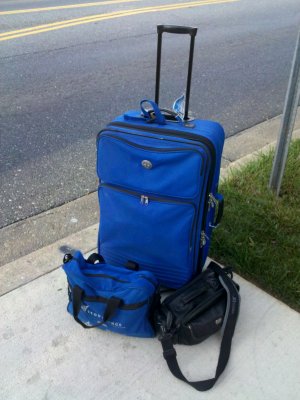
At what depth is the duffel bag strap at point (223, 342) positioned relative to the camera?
5.52ft

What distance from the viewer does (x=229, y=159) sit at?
11.0ft

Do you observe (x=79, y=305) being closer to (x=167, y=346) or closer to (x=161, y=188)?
(x=167, y=346)

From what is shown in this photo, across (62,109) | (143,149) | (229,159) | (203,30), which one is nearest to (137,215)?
(143,149)

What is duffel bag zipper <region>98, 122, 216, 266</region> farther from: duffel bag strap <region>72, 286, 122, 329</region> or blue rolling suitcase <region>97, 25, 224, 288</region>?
duffel bag strap <region>72, 286, 122, 329</region>

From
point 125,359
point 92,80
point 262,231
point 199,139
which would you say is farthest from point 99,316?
point 92,80

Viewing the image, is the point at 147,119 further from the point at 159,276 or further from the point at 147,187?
the point at 159,276

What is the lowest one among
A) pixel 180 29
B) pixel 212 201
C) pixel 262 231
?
pixel 262 231

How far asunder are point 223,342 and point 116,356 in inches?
17.6

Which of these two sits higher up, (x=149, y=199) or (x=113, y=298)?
(x=149, y=199)

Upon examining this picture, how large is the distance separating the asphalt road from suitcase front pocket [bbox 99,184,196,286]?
0.97 metres

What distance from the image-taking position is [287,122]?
2523mm

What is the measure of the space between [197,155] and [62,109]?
2810 millimetres

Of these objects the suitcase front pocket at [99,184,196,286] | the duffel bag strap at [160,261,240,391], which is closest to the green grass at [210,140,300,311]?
the duffel bag strap at [160,261,240,391]

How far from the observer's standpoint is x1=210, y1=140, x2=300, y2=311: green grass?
2.17 metres
